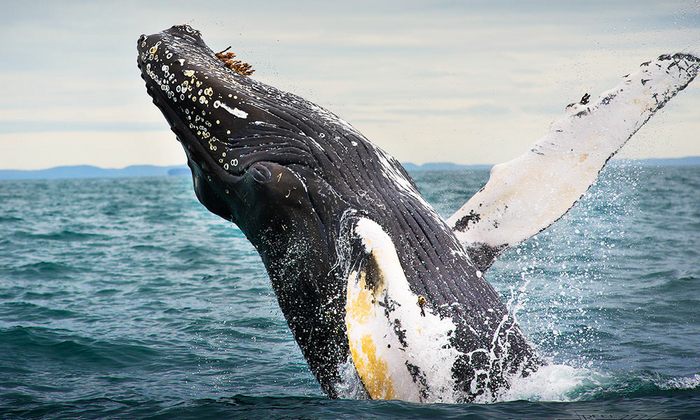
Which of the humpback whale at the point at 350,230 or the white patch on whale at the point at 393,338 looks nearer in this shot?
the white patch on whale at the point at 393,338

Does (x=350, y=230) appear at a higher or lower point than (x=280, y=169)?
lower

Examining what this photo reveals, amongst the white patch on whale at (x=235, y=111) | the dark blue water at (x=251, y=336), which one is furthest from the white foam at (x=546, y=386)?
→ the white patch on whale at (x=235, y=111)

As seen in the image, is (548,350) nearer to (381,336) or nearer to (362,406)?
(362,406)

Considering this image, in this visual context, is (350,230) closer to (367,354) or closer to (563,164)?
(367,354)

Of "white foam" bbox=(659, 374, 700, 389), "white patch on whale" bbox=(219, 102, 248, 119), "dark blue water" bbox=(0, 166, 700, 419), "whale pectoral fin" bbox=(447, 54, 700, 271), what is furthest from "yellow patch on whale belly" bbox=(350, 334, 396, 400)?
"white foam" bbox=(659, 374, 700, 389)

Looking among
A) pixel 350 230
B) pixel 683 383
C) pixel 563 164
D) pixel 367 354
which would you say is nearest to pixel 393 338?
pixel 367 354

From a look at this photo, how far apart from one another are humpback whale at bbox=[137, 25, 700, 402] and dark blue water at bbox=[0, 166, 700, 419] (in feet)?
1.09

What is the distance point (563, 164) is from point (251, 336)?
4404 mm

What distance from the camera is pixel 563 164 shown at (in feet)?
25.9

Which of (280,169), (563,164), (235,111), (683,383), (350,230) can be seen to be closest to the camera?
(350,230)

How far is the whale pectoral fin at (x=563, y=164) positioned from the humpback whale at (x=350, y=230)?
0.06ft

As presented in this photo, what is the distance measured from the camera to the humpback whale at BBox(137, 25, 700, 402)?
570cm

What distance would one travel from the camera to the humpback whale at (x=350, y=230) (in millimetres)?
5695

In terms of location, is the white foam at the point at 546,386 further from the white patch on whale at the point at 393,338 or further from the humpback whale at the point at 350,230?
the white patch on whale at the point at 393,338
